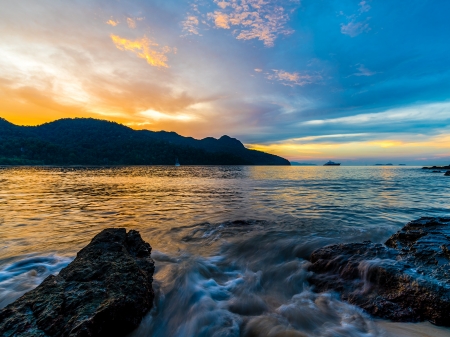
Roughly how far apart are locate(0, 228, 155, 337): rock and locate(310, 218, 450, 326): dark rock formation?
4419mm

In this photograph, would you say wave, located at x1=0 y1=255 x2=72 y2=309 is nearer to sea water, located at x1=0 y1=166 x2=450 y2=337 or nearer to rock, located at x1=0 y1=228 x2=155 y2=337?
sea water, located at x1=0 y1=166 x2=450 y2=337

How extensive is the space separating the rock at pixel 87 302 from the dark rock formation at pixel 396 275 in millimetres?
4419

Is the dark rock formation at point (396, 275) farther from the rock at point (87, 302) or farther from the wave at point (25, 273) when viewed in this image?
the wave at point (25, 273)

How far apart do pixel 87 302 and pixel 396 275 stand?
6235 mm

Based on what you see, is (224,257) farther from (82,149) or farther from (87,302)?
(82,149)

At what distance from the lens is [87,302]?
3.73 metres

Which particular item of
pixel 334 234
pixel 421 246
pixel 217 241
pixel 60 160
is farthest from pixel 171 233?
pixel 60 160

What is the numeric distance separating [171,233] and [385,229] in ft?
32.7

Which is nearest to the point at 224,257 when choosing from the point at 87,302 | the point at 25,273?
the point at 87,302

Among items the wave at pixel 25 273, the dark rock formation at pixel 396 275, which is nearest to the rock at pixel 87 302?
the wave at pixel 25 273

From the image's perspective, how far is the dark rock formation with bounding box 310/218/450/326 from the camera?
13.8 feet

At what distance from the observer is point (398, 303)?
4.43 meters

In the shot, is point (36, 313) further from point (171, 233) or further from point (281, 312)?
point (171, 233)

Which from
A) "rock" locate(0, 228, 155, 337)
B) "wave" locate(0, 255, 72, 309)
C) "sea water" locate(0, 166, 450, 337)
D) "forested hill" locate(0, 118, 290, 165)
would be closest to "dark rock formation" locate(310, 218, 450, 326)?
"sea water" locate(0, 166, 450, 337)
